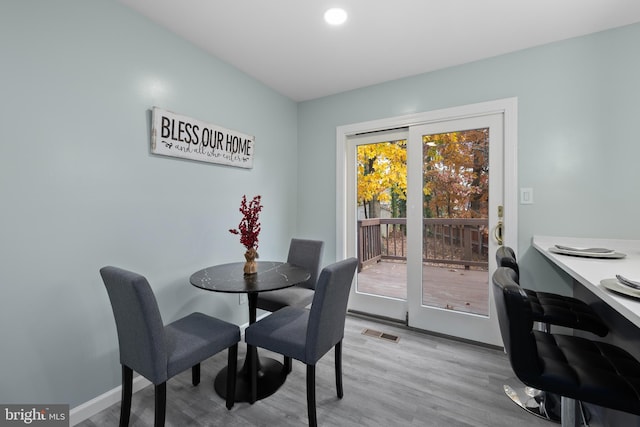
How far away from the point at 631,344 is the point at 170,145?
2967 mm

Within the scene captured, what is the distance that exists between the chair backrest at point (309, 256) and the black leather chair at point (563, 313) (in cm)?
142

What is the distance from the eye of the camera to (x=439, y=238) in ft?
8.81

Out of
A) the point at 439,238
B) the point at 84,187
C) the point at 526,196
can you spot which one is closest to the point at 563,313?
the point at 526,196

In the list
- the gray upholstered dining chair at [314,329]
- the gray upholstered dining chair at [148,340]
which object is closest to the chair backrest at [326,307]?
the gray upholstered dining chair at [314,329]

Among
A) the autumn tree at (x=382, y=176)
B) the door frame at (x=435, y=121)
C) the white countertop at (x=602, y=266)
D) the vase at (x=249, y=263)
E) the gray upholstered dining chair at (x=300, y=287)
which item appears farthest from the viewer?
the autumn tree at (x=382, y=176)

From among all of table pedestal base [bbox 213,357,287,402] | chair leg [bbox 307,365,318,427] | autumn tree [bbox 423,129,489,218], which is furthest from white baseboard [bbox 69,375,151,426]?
autumn tree [bbox 423,129,489,218]

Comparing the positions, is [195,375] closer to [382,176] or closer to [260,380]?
[260,380]

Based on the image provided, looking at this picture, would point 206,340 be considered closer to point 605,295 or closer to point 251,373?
point 251,373

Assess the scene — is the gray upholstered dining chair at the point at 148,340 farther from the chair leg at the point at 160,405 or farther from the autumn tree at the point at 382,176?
the autumn tree at the point at 382,176

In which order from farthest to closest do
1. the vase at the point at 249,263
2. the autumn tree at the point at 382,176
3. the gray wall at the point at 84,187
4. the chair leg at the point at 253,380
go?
the autumn tree at the point at 382,176 → the vase at the point at 249,263 → the chair leg at the point at 253,380 → the gray wall at the point at 84,187

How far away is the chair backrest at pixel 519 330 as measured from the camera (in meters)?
0.99

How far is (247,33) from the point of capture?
6.93 ft

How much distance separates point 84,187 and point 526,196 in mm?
3187

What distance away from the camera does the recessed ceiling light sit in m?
1.86
